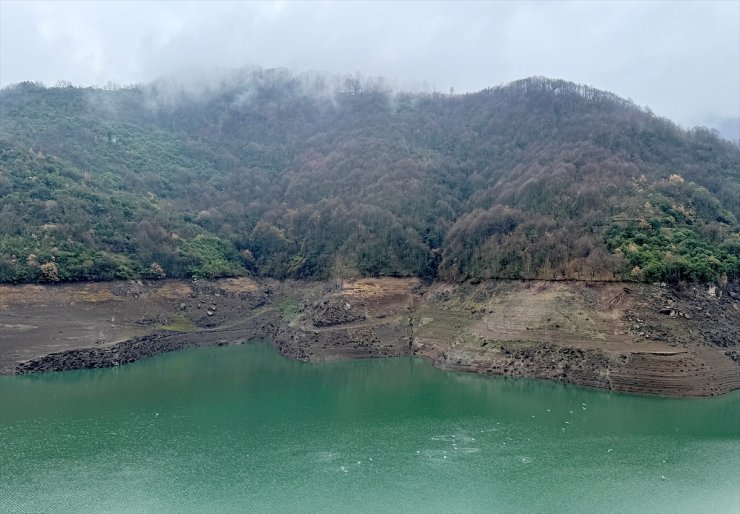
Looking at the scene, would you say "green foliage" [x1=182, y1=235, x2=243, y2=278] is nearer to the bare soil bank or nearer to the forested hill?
the forested hill

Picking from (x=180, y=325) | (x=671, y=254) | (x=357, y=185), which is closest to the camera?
(x=671, y=254)

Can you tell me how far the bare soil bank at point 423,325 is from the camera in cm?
4403

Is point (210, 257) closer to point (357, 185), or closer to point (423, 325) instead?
point (357, 185)

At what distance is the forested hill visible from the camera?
2237 inches

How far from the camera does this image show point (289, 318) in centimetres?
6644

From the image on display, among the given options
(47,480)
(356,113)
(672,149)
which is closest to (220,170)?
(356,113)

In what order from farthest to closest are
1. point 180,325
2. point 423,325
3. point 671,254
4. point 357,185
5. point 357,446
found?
1. point 357,185
2. point 180,325
3. point 423,325
4. point 671,254
5. point 357,446

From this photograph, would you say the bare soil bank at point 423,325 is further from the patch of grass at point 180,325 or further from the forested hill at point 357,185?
the forested hill at point 357,185

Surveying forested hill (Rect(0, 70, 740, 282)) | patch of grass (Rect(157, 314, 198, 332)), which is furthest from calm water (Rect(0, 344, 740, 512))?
forested hill (Rect(0, 70, 740, 282))

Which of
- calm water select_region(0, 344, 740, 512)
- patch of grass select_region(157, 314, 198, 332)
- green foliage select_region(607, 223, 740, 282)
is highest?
green foliage select_region(607, 223, 740, 282)

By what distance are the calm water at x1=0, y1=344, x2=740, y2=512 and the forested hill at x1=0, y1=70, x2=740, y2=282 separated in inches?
654

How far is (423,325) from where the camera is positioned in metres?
60.1

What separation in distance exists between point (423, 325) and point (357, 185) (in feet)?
102

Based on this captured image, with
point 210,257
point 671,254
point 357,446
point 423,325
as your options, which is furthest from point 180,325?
point 671,254
